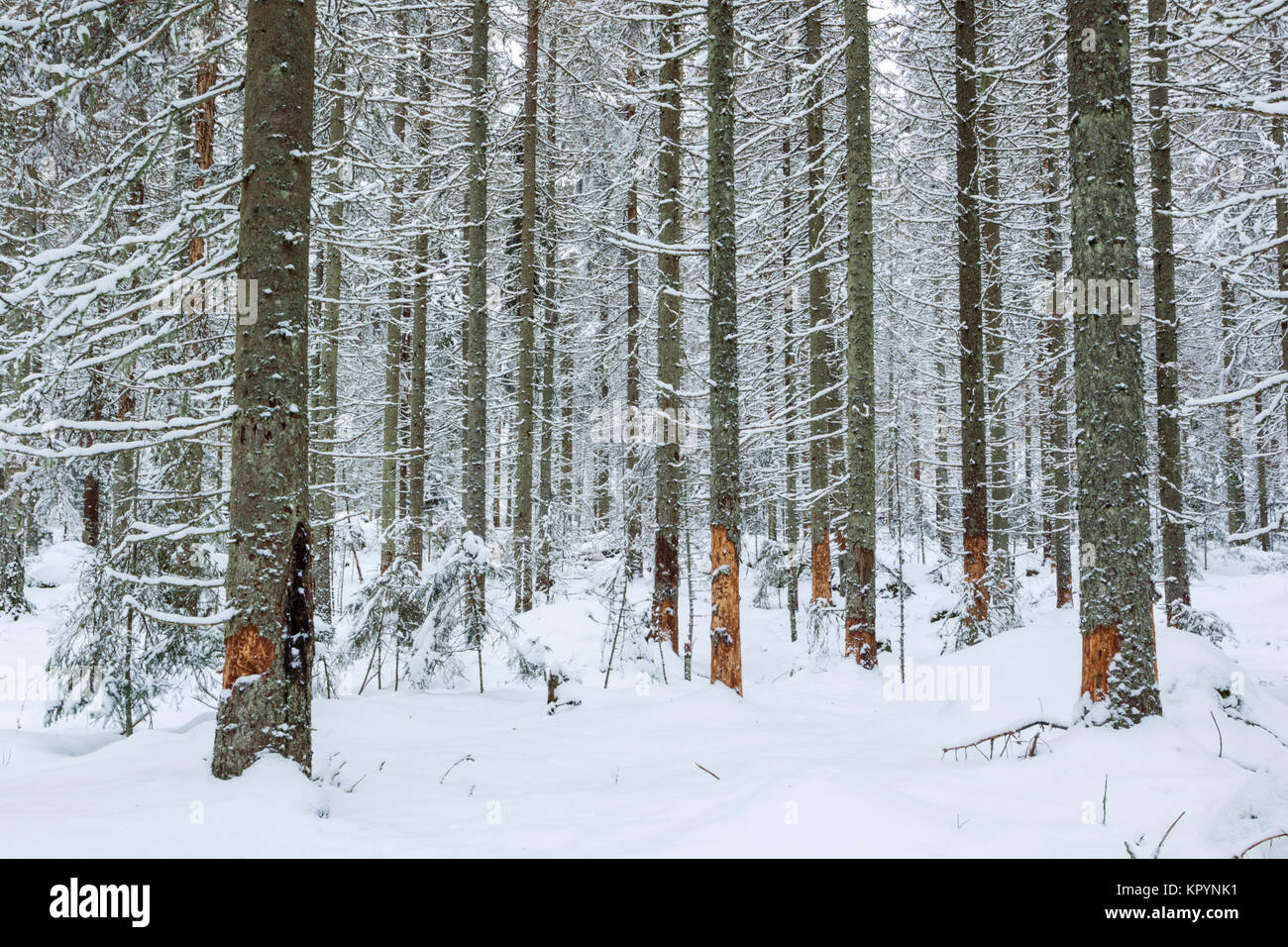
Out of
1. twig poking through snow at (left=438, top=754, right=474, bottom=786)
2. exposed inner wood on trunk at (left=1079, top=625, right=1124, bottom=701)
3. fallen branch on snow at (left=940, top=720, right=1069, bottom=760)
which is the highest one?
exposed inner wood on trunk at (left=1079, top=625, right=1124, bottom=701)

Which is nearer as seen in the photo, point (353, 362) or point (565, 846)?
point (565, 846)

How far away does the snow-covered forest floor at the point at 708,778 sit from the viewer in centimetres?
321

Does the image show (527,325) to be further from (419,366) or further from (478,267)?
(419,366)

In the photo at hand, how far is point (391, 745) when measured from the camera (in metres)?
5.45

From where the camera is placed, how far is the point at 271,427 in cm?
411

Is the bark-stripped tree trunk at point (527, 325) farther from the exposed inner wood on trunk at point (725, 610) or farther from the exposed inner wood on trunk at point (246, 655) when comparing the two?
the exposed inner wood on trunk at point (246, 655)

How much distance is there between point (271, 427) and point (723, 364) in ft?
14.6

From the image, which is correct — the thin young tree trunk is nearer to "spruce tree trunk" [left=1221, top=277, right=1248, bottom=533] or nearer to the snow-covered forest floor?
"spruce tree trunk" [left=1221, top=277, right=1248, bottom=533]

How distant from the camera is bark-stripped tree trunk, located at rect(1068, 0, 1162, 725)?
4.43 metres

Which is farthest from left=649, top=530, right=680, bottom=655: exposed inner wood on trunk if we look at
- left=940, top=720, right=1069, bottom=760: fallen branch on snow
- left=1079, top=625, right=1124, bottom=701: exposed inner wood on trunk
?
left=1079, top=625, right=1124, bottom=701: exposed inner wood on trunk

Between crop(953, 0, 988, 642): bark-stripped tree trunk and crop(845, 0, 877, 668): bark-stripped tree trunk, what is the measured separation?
1500 mm
